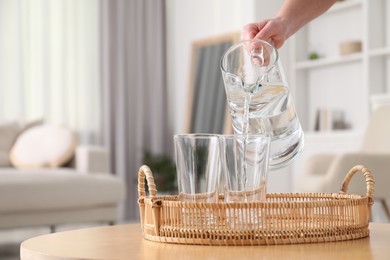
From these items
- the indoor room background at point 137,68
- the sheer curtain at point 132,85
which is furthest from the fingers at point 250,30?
the sheer curtain at point 132,85

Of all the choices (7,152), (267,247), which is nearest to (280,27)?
(267,247)

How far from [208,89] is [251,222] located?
5.01 meters

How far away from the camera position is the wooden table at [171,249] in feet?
3.27

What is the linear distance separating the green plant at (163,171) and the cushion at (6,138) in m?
1.51

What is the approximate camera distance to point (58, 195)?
13.3ft

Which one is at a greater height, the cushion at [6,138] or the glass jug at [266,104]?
the glass jug at [266,104]

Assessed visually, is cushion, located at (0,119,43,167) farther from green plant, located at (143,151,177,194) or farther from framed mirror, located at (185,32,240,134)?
framed mirror, located at (185,32,240,134)

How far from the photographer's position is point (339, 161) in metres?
3.75

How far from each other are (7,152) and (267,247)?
12.6ft

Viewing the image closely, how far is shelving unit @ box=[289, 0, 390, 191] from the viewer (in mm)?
4977

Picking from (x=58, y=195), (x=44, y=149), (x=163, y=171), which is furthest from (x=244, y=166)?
(x=163, y=171)

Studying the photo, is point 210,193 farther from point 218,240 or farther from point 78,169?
point 78,169

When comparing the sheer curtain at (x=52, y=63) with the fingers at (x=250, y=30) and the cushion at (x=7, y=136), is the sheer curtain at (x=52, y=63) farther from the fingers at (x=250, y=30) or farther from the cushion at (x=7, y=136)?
the fingers at (x=250, y=30)

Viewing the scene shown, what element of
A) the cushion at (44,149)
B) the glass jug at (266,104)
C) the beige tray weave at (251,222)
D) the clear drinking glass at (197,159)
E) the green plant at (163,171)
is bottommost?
the green plant at (163,171)
